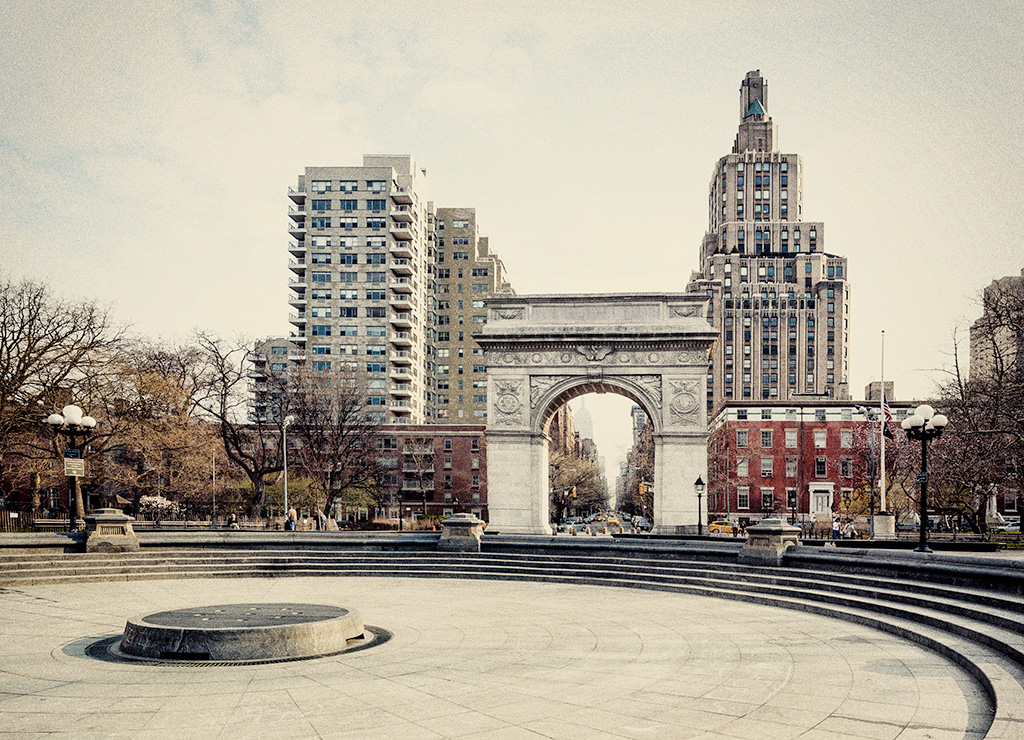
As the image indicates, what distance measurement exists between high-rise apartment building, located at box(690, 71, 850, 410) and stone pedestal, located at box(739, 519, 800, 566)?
104443 mm

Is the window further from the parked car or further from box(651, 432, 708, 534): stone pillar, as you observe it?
box(651, 432, 708, 534): stone pillar

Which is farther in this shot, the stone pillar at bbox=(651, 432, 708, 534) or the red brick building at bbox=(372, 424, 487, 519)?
the red brick building at bbox=(372, 424, 487, 519)

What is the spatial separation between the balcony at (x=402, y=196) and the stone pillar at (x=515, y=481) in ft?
214

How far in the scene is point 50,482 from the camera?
45.9 meters

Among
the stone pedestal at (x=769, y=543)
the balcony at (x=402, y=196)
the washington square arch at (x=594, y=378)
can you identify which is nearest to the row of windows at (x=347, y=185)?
the balcony at (x=402, y=196)

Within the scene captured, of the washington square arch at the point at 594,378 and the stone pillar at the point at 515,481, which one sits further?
the stone pillar at the point at 515,481

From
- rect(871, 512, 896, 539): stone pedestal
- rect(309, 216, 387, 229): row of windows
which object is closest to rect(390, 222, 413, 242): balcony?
rect(309, 216, 387, 229): row of windows

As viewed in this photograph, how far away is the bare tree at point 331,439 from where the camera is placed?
183 ft

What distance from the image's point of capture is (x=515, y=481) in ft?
125

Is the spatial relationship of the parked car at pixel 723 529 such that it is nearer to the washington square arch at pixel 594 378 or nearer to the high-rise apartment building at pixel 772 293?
the washington square arch at pixel 594 378

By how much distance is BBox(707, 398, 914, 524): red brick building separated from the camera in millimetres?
77250

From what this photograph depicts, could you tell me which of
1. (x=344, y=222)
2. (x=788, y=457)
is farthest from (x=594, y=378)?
(x=344, y=222)

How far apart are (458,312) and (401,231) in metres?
19.2

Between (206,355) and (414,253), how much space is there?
164ft
